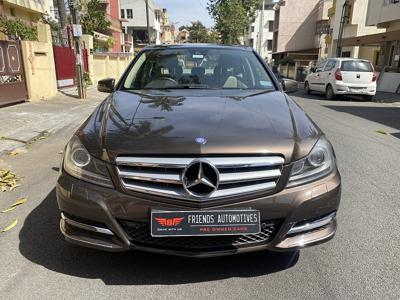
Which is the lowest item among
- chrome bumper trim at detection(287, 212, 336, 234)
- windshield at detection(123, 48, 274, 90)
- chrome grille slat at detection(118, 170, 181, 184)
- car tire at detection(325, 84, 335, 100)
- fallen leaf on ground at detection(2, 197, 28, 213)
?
car tire at detection(325, 84, 335, 100)

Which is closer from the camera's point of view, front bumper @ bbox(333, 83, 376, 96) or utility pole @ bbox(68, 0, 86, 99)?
utility pole @ bbox(68, 0, 86, 99)

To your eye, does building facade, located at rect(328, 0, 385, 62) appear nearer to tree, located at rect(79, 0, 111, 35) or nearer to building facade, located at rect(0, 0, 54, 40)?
tree, located at rect(79, 0, 111, 35)

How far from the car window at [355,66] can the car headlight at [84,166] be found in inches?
575

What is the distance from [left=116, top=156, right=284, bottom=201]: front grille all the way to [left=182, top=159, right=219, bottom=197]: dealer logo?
1 centimetres

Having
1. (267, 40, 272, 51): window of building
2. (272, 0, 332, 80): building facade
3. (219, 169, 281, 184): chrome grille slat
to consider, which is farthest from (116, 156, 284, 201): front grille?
(267, 40, 272, 51): window of building

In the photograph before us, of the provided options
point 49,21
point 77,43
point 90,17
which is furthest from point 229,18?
point 77,43

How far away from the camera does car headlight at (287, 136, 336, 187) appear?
260 cm

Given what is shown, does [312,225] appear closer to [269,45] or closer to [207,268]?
[207,268]

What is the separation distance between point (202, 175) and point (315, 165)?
790 mm

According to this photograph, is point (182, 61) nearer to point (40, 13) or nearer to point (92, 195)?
point (92, 195)

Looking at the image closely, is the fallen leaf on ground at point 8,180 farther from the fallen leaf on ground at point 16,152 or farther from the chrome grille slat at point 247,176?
the chrome grille slat at point 247,176

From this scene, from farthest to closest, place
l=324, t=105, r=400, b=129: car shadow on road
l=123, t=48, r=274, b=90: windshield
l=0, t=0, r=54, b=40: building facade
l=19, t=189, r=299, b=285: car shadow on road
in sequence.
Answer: l=0, t=0, r=54, b=40: building facade
l=324, t=105, r=400, b=129: car shadow on road
l=123, t=48, r=274, b=90: windshield
l=19, t=189, r=299, b=285: car shadow on road

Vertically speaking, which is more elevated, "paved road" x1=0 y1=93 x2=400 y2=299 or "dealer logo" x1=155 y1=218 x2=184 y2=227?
"dealer logo" x1=155 y1=218 x2=184 y2=227

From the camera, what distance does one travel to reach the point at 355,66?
1560 cm
